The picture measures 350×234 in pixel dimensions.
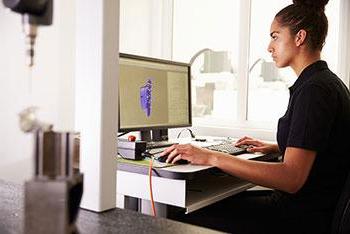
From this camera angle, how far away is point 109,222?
0.76 metres

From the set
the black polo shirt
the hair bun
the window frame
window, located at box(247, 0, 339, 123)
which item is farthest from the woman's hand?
window, located at box(247, 0, 339, 123)

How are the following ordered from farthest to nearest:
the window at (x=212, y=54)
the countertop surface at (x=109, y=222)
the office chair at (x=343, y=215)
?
the window at (x=212, y=54), the office chair at (x=343, y=215), the countertop surface at (x=109, y=222)

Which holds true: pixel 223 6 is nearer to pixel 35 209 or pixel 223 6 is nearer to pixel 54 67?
pixel 54 67

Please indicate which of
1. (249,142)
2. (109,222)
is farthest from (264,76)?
(109,222)

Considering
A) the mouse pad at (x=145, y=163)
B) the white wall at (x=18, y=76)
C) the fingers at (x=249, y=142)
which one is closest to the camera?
the mouse pad at (x=145, y=163)

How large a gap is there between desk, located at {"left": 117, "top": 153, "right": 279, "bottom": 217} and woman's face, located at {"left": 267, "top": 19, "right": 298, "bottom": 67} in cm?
44

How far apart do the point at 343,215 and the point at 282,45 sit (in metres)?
0.71

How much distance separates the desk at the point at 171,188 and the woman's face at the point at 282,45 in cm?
44

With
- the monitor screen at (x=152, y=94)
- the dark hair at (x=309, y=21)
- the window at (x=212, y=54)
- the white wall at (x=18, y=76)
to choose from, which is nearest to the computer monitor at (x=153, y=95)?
A: the monitor screen at (x=152, y=94)

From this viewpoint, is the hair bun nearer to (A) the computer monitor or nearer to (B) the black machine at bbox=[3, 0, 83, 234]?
(A) the computer monitor

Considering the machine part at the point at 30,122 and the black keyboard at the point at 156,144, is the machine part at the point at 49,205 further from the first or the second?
the black keyboard at the point at 156,144

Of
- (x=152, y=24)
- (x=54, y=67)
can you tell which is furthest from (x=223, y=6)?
(x=54, y=67)

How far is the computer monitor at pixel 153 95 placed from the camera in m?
1.72

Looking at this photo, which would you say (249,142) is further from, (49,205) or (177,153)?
(49,205)
